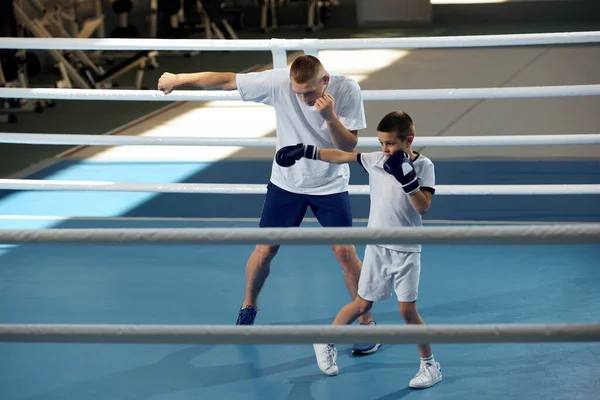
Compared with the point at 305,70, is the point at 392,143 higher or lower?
lower

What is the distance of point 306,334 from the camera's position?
84.4 inches

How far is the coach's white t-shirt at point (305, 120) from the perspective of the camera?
12.4ft

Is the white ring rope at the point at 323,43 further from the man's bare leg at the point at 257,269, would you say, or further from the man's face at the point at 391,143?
the man's face at the point at 391,143

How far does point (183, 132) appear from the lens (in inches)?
359

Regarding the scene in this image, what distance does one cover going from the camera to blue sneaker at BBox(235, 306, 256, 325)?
13.6 ft

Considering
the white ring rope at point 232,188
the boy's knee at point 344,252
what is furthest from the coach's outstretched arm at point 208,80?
the white ring rope at point 232,188

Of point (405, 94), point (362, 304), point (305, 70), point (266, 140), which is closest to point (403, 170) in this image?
point (305, 70)

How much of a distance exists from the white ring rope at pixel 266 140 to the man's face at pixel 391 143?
1605 mm

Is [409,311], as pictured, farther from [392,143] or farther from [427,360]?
[392,143]

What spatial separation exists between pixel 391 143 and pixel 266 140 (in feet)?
6.53

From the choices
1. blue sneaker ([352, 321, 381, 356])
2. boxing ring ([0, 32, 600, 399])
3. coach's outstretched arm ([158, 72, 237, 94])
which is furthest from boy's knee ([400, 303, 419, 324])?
coach's outstretched arm ([158, 72, 237, 94])

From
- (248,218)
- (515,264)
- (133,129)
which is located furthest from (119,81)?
(515,264)

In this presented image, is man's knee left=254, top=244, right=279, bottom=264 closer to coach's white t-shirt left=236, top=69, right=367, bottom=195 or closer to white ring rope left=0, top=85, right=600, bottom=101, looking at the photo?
coach's white t-shirt left=236, top=69, right=367, bottom=195

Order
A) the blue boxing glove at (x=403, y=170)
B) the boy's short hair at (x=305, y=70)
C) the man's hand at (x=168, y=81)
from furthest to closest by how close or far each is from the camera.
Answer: the man's hand at (x=168, y=81)
the boy's short hair at (x=305, y=70)
the blue boxing glove at (x=403, y=170)
